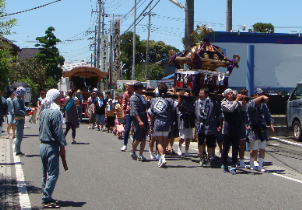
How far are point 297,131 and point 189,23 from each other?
5.68 m

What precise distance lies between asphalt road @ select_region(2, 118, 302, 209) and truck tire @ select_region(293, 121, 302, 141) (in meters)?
4.05

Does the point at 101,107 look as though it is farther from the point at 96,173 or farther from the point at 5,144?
the point at 96,173

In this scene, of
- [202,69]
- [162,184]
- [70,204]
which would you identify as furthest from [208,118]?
[70,204]

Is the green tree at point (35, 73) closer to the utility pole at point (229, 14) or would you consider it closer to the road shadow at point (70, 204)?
Answer: the utility pole at point (229, 14)

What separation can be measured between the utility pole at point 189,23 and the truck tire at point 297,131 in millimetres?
5113

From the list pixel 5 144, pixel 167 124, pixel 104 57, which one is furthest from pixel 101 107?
pixel 104 57

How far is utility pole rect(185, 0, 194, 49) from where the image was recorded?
43.6ft

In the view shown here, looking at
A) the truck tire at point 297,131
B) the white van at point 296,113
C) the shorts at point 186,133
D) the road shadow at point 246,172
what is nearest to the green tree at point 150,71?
the white van at point 296,113

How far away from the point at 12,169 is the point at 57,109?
3.65 meters

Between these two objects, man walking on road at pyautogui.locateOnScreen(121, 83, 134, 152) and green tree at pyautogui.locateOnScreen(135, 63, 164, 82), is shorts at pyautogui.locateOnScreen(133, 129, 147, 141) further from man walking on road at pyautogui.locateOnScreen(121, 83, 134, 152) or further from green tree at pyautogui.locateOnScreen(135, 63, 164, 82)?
green tree at pyautogui.locateOnScreen(135, 63, 164, 82)

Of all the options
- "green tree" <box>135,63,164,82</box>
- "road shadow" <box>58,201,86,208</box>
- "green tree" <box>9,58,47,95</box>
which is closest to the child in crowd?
"road shadow" <box>58,201,86,208</box>

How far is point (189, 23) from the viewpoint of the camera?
1349 cm

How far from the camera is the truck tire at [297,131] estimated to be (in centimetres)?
1444

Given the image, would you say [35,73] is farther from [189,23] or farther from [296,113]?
[296,113]
